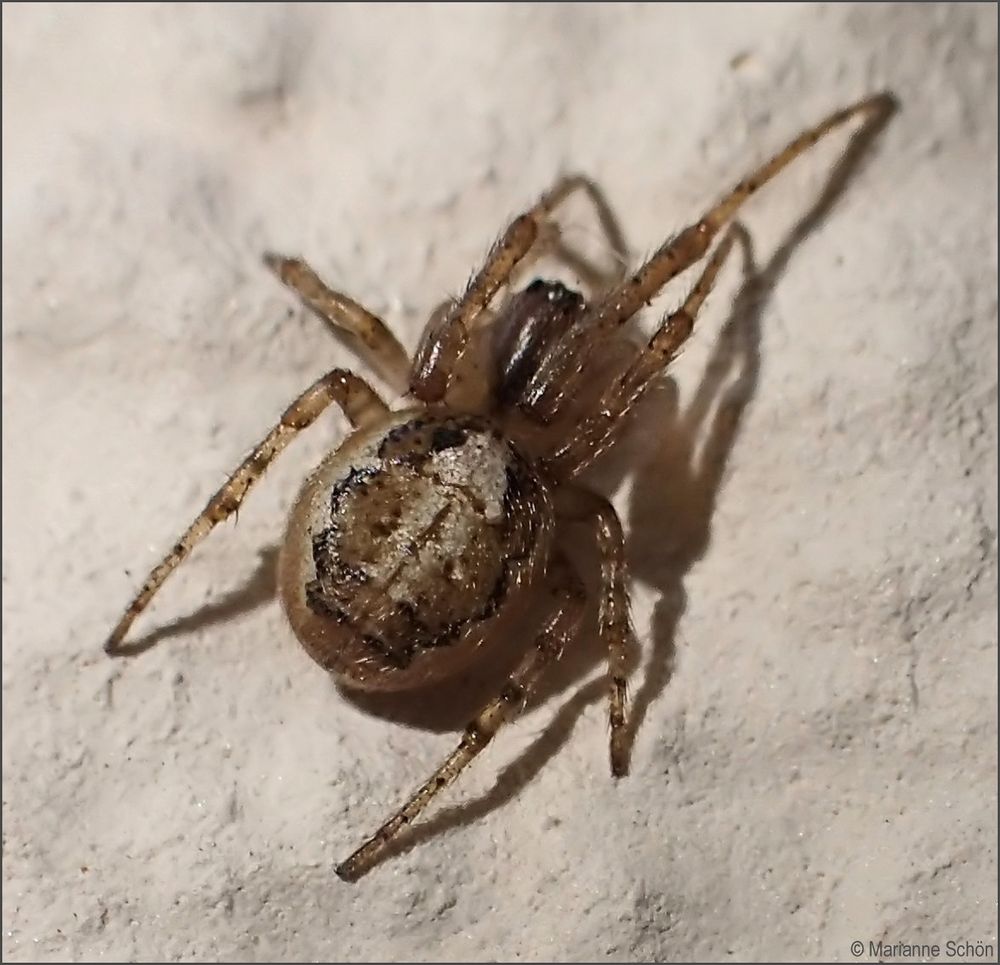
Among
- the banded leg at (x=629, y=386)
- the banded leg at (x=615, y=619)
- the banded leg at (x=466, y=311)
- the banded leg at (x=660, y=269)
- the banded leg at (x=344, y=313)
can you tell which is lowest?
the banded leg at (x=615, y=619)

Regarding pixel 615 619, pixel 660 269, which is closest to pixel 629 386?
pixel 660 269

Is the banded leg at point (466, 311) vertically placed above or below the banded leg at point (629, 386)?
above

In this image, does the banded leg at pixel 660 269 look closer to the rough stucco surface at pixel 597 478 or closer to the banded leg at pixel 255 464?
the rough stucco surface at pixel 597 478

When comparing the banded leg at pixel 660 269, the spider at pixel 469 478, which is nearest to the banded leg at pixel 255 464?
the spider at pixel 469 478

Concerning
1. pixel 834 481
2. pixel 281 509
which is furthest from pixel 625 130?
pixel 281 509

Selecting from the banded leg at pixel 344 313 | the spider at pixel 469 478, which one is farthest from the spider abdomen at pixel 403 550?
the banded leg at pixel 344 313

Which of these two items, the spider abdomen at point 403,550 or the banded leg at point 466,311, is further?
the banded leg at point 466,311

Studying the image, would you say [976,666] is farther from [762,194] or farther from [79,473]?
[79,473]

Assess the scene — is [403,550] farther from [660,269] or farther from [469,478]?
[660,269]
